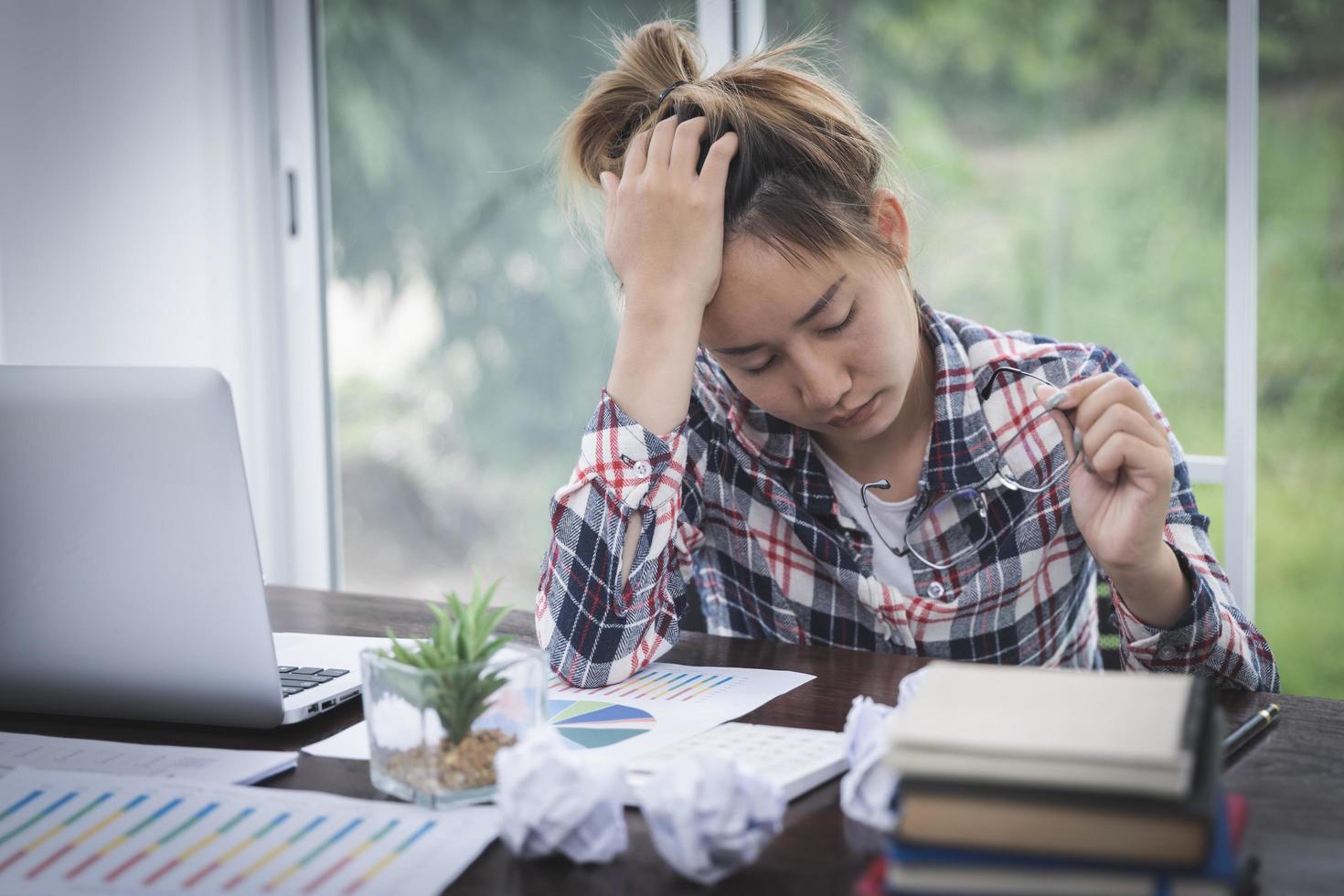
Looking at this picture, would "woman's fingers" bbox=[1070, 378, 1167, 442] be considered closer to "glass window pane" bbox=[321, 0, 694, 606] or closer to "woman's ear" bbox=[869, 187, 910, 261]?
"woman's ear" bbox=[869, 187, 910, 261]

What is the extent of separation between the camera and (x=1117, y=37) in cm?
207

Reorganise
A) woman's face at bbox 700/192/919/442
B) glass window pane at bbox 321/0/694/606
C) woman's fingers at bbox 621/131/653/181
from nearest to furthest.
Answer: woman's face at bbox 700/192/919/442, woman's fingers at bbox 621/131/653/181, glass window pane at bbox 321/0/694/606

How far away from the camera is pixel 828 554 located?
1271 millimetres

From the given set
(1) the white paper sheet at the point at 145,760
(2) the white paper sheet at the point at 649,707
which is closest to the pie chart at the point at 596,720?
(2) the white paper sheet at the point at 649,707

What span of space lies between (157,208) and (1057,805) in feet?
8.34

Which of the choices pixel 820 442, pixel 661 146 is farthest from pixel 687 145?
pixel 820 442

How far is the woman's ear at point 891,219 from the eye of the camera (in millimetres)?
1204

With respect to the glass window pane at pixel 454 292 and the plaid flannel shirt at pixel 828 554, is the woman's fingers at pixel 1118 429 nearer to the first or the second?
the plaid flannel shirt at pixel 828 554

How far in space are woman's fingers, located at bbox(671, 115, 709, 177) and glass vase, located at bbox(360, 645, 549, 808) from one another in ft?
1.89

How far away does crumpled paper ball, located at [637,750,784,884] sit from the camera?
615mm

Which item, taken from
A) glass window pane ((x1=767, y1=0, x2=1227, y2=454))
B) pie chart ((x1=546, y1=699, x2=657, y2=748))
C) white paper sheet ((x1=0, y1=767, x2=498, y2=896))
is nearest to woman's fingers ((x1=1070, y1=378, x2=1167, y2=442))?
pie chart ((x1=546, y1=699, x2=657, y2=748))

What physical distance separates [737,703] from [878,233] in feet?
1.65

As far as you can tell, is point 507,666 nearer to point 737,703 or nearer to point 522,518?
point 737,703

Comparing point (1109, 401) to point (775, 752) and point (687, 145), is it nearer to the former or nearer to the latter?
point (775, 752)
